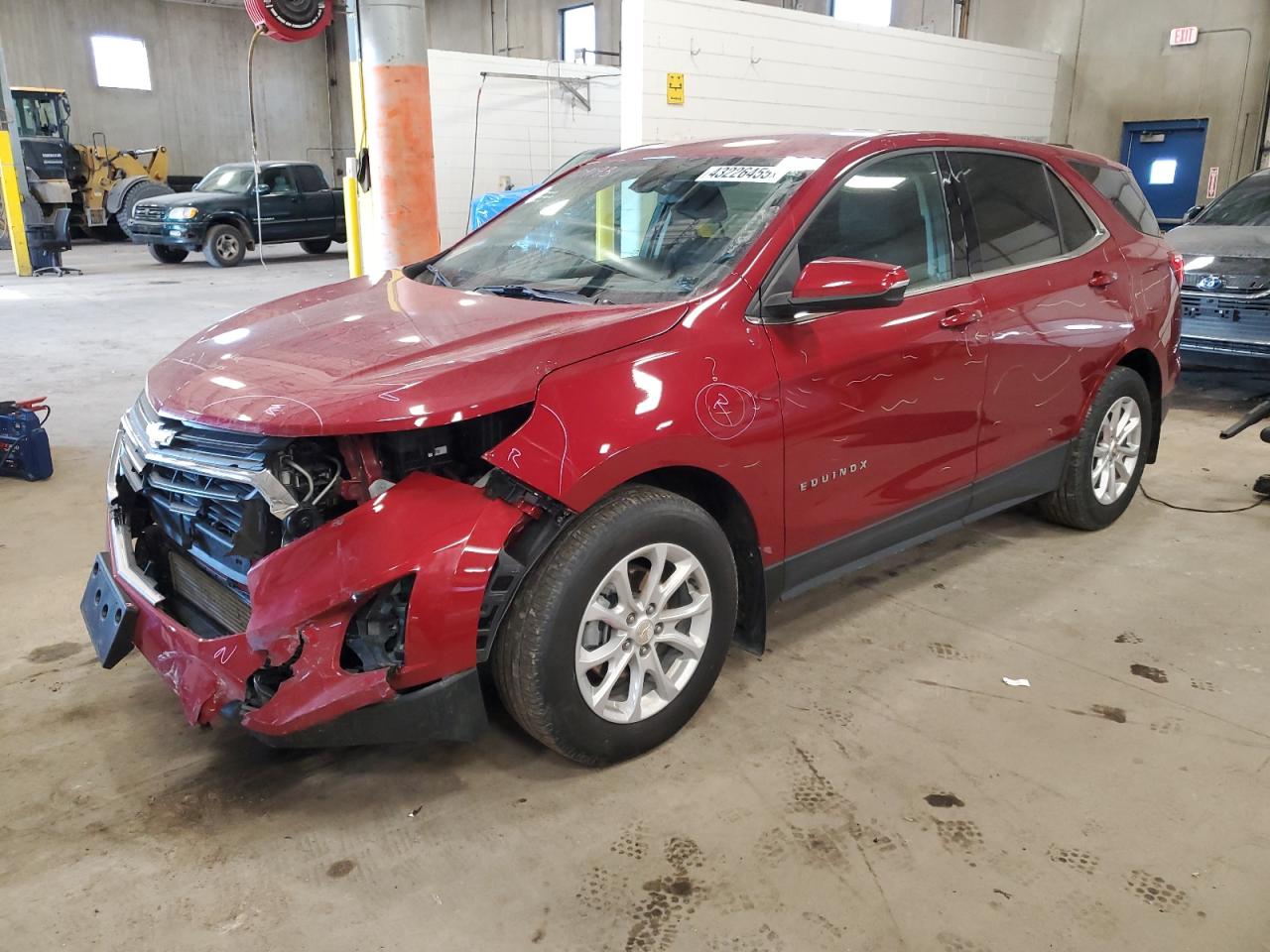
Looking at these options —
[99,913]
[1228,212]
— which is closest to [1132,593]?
[99,913]

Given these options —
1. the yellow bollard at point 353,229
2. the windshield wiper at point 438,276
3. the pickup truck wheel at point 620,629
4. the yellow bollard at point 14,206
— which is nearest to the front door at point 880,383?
the pickup truck wheel at point 620,629

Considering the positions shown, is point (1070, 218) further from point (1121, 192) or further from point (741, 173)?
point (741, 173)

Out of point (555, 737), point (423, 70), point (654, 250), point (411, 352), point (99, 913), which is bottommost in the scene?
point (99, 913)

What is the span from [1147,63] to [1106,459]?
1024 cm

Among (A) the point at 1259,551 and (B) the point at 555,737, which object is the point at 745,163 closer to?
(B) the point at 555,737

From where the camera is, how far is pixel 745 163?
2.92m

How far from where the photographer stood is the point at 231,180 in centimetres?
1502

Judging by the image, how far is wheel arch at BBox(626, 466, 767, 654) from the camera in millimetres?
2475

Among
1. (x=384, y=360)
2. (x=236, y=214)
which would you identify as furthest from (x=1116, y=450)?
(x=236, y=214)

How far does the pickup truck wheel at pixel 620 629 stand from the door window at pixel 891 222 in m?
0.85

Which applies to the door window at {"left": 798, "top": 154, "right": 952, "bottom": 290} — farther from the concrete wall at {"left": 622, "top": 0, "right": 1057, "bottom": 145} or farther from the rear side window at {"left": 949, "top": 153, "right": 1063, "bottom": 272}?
the concrete wall at {"left": 622, "top": 0, "right": 1057, "bottom": 145}

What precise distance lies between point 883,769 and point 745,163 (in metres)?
1.75

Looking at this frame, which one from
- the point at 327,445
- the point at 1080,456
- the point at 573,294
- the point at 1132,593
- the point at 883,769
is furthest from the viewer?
the point at 1080,456

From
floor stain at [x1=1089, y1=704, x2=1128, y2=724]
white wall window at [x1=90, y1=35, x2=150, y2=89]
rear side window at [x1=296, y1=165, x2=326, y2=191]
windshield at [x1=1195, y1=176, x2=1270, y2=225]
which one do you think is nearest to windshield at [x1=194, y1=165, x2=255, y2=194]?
rear side window at [x1=296, y1=165, x2=326, y2=191]
